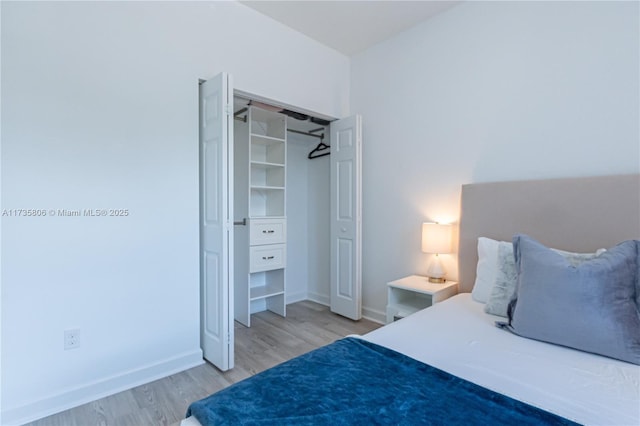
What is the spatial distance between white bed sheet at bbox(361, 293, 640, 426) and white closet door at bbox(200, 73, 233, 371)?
1174 millimetres

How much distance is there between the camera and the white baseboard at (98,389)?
5.58 feet

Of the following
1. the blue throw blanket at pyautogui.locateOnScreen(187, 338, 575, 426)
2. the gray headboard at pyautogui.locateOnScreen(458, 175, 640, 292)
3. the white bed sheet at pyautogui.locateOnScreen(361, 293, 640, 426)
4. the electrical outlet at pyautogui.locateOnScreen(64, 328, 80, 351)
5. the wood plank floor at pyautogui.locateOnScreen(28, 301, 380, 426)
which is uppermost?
the gray headboard at pyautogui.locateOnScreen(458, 175, 640, 292)

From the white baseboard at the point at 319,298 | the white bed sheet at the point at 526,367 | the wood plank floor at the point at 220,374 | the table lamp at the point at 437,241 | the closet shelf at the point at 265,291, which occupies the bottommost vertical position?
the wood plank floor at the point at 220,374

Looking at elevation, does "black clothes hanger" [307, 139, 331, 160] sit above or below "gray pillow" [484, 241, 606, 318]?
above

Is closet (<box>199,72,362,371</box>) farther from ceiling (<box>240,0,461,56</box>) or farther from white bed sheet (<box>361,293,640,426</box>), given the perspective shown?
white bed sheet (<box>361,293,640,426</box>)

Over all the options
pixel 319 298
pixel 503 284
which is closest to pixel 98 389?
pixel 319 298

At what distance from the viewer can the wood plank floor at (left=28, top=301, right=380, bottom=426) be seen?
1756 millimetres

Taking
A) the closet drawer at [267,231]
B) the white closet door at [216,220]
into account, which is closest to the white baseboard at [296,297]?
the closet drawer at [267,231]

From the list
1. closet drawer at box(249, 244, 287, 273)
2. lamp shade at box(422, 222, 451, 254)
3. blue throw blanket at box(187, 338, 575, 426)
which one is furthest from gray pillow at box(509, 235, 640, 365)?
closet drawer at box(249, 244, 287, 273)

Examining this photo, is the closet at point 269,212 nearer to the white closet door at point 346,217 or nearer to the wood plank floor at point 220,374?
the white closet door at point 346,217

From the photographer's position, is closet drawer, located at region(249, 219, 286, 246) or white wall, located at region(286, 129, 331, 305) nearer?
closet drawer, located at region(249, 219, 286, 246)

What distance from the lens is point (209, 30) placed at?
2389 mm

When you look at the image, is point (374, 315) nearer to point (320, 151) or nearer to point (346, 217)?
point (346, 217)

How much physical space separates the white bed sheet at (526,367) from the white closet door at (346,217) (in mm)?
1519
